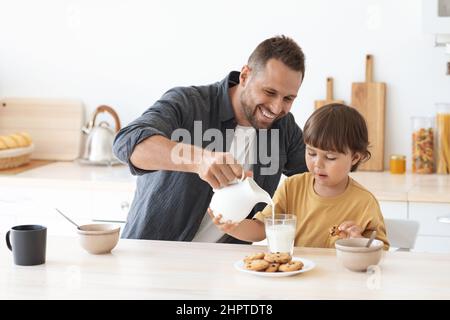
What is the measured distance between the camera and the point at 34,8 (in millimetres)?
4074

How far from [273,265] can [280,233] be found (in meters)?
0.16

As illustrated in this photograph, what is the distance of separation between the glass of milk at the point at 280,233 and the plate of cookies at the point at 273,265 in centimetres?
9

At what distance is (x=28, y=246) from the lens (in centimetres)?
183

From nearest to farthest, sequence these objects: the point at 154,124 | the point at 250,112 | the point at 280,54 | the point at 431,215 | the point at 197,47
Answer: the point at 154,124 → the point at 280,54 → the point at 250,112 → the point at 431,215 → the point at 197,47

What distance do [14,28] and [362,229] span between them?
269 centimetres

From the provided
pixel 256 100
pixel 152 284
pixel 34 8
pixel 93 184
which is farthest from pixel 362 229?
pixel 34 8

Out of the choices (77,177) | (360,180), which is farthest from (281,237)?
(77,177)

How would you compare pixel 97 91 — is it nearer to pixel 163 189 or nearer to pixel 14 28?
pixel 14 28

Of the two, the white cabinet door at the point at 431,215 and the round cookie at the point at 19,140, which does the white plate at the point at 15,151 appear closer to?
the round cookie at the point at 19,140

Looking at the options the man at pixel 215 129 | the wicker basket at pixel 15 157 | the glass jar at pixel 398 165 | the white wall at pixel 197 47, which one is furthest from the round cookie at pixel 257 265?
the wicker basket at pixel 15 157

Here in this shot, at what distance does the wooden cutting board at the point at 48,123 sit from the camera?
4074 millimetres

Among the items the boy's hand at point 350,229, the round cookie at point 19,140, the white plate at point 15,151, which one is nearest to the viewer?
the boy's hand at point 350,229

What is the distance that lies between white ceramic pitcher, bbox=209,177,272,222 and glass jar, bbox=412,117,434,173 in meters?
1.86

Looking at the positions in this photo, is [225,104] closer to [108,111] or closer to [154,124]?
[154,124]
